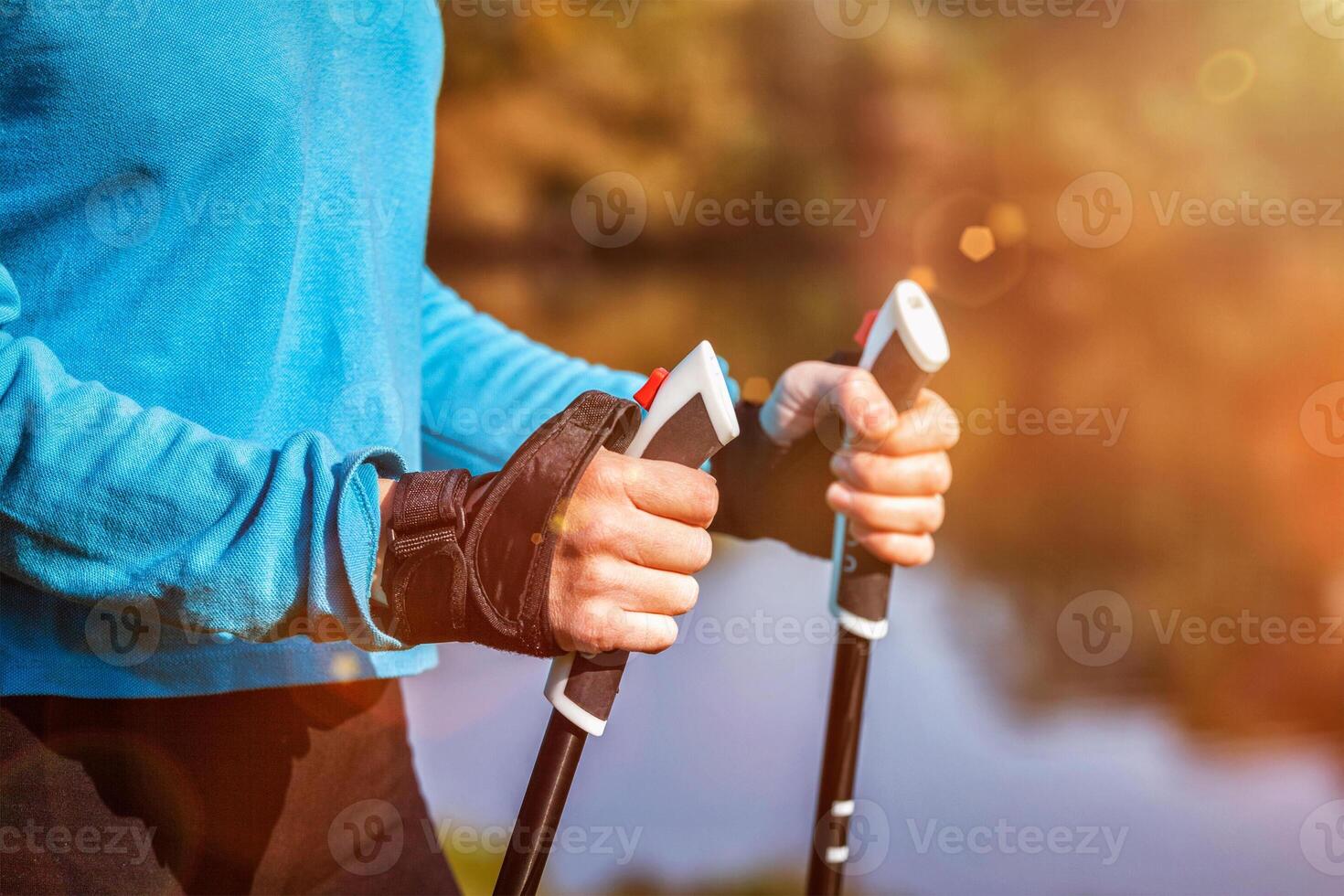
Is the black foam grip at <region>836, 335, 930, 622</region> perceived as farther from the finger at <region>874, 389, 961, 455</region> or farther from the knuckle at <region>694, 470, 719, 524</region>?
the knuckle at <region>694, 470, 719, 524</region>

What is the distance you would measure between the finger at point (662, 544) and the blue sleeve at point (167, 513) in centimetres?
16

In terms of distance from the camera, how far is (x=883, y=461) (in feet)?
2.92

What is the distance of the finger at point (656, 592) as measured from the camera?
1.94 feet

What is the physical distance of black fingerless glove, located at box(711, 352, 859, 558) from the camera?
0.99 meters

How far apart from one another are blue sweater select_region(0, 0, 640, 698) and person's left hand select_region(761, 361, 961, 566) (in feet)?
1.32
